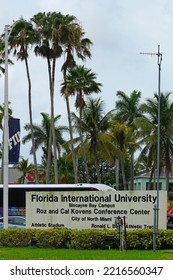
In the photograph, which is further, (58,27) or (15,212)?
(58,27)

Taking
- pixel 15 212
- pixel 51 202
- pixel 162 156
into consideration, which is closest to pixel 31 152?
pixel 162 156

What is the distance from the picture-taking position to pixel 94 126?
58.2 metres

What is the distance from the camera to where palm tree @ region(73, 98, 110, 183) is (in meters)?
57.9

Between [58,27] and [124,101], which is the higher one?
[58,27]

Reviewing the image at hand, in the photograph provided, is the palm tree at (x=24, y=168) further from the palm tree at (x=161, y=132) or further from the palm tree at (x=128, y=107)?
the palm tree at (x=161, y=132)

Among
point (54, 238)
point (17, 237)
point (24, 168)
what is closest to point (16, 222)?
point (17, 237)

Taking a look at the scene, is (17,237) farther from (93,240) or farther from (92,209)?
(93,240)

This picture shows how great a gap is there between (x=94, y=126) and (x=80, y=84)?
180 inches

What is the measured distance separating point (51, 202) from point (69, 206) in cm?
82

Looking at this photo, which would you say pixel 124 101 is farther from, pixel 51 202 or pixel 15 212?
pixel 51 202

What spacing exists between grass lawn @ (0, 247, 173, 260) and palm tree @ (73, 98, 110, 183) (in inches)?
1392

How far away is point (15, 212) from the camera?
38.6 meters
